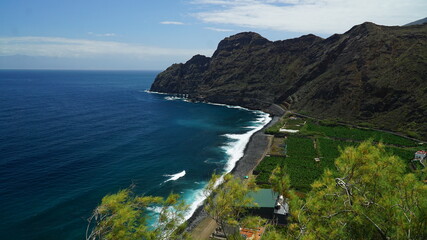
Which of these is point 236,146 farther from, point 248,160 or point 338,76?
point 338,76

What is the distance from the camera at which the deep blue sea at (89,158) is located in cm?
4547

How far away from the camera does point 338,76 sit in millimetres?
128750

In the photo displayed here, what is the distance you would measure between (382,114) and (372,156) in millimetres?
101966

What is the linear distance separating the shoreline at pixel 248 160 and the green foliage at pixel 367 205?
31147mm

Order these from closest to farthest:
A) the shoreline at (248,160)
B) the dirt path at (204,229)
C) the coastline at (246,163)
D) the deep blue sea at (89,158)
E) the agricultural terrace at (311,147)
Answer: the dirt path at (204,229) → the coastline at (246,163) → the shoreline at (248,160) → the deep blue sea at (89,158) → the agricultural terrace at (311,147)

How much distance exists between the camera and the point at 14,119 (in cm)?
9969

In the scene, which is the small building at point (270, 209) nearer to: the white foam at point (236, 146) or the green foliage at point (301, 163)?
the green foliage at point (301, 163)

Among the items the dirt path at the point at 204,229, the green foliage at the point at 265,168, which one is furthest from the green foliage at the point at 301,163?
the dirt path at the point at 204,229

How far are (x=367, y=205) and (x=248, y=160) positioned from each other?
58566mm

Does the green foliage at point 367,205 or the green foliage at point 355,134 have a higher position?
the green foliage at point 367,205

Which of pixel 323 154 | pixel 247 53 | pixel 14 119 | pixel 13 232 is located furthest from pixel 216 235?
pixel 247 53

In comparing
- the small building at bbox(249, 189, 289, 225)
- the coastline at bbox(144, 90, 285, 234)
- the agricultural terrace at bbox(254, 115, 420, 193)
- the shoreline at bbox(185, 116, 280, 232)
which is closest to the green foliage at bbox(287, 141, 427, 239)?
the small building at bbox(249, 189, 289, 225)

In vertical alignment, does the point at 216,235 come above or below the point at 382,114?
below

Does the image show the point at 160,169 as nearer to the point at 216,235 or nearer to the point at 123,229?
the point at 216,235
